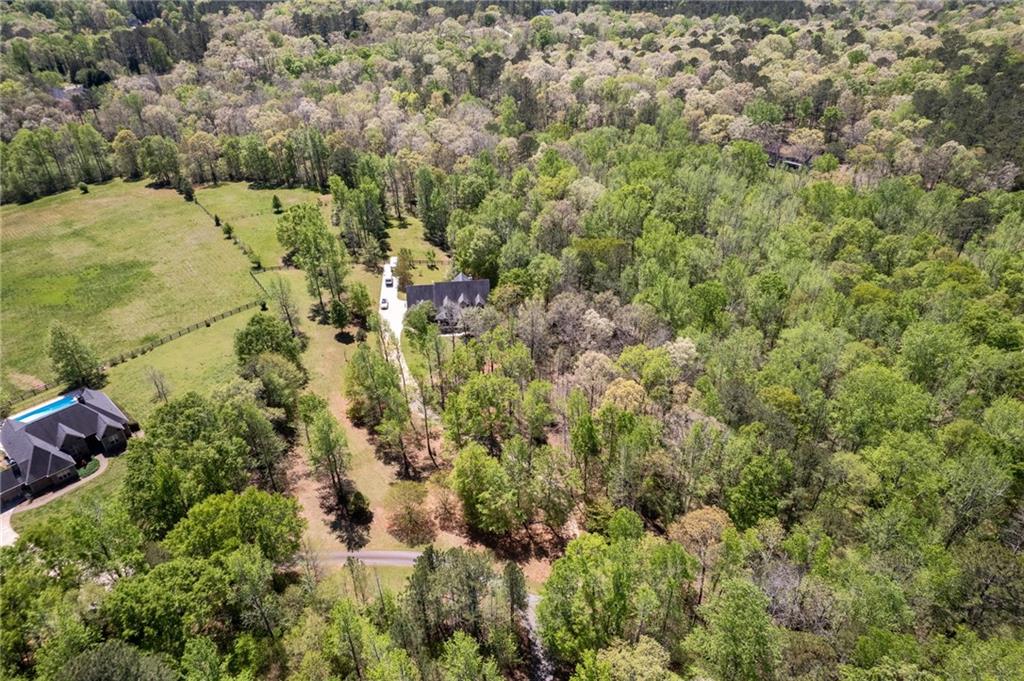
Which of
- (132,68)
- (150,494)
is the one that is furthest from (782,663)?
(132,68)

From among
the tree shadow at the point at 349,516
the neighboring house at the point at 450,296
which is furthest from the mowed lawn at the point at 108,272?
the tree shadow at the point at 349,516

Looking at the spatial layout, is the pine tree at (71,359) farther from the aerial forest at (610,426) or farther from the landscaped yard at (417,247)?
the landscaped yard at (417,247)

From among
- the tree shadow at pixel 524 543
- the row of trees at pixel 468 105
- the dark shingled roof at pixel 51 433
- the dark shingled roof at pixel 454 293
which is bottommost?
the tree shadow at pixel 524 543

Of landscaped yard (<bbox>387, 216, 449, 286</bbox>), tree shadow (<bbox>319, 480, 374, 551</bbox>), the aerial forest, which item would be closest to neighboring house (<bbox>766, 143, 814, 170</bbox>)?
the aerial forest

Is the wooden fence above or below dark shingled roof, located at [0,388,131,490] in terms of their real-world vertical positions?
below

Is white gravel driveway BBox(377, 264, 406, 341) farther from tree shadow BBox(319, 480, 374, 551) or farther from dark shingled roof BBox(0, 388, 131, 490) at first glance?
dark shingled roof BBox(0, 388, 131, 490)

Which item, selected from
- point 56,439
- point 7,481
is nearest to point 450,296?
point 56,439

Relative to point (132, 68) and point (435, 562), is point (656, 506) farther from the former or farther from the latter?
point (132, 68)
